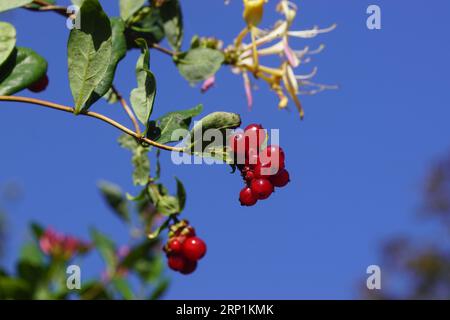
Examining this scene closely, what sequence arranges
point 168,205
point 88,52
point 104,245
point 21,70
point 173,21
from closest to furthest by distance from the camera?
point 88,52 < point 21,70 < point 168,205 < point 173,21 < point 104,245

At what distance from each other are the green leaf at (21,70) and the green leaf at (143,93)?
0.19 meters

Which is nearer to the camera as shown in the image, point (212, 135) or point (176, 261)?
point (212, 135)

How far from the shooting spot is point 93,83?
115 cm

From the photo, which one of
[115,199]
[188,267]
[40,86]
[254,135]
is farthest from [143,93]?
[115,199]

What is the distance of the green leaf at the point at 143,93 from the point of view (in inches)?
45.2

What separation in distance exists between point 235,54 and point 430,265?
873 cm

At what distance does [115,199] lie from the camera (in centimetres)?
219

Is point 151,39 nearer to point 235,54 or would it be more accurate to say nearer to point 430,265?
point 235,54

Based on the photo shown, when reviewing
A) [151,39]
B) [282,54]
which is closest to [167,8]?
[151,39]

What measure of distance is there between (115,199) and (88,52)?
110cm

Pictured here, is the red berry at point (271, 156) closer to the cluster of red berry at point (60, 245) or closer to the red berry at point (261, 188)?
the red berry at point (261, 188)

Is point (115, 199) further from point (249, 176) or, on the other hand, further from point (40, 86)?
point (249, 176)

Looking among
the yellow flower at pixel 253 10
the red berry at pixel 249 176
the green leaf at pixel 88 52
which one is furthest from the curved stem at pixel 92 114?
the yellow flower at pixel 253 10
